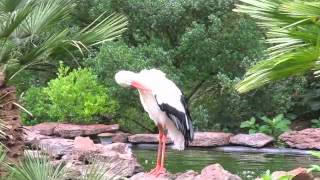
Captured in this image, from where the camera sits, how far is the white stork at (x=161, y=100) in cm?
716

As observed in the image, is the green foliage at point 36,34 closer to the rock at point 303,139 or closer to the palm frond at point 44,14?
the palm frond at point 44,14

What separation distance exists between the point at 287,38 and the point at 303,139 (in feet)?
23.9

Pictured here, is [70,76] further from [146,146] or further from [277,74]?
[277,74]

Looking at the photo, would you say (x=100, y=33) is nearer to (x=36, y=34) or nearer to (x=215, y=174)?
(x=36, y=34)

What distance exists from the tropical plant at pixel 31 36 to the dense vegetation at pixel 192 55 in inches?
264

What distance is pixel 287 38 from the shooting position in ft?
16.4

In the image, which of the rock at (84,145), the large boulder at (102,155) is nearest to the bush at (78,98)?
the large boulder at (102,155)

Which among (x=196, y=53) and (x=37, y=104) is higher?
(x=196, y=53)

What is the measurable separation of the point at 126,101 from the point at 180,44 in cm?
169

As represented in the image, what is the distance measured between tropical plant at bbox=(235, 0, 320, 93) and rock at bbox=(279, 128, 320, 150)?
6.90 metres

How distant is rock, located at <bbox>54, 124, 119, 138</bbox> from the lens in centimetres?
1266

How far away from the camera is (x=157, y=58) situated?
537 inches

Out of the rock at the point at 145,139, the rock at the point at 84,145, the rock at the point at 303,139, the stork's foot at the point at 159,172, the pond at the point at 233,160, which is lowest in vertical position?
the stork's foot at the point at 159,172

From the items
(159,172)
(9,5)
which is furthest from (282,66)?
(9,5)
